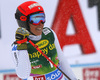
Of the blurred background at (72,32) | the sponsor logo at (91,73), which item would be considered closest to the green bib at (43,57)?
the blurred background at (72,32)

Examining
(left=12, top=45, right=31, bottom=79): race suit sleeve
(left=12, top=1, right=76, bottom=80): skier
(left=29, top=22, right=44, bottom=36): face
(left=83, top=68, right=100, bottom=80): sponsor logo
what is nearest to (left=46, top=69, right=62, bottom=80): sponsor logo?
(left=12, top=1, right=76, bottom=80): skier

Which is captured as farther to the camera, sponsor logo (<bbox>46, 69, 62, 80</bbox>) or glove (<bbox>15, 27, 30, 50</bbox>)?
sponsor logo (<bbox>46, 69, 62, 80</bbox>)

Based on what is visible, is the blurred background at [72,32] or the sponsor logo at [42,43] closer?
the sponsor logo at [42,43]

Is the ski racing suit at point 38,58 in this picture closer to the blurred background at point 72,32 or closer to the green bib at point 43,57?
the green bib at point 43,57

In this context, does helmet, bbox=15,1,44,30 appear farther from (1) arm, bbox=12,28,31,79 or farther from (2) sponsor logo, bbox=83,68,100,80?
(2) sponsor logo, bbox=83,68,100,80

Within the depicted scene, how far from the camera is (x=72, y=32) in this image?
3.59 meters

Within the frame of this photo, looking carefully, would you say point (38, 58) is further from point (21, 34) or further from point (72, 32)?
point (72, 32)

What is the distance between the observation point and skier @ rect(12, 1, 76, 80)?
1794 mm

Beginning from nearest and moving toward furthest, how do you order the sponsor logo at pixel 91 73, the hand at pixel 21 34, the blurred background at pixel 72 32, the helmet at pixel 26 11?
the hand at pixel 21 34 < the helmet at pixel 26 11 < the blurred background at pixel 72 32 < the sponsor logo at pixel 91 73

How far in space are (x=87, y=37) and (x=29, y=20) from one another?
1.98 m

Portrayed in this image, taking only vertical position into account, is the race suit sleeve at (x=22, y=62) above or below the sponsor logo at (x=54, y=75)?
above

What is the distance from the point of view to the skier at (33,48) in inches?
70.6

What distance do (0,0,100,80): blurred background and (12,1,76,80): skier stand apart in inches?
52.4

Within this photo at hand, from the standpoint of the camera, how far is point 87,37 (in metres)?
3.71
